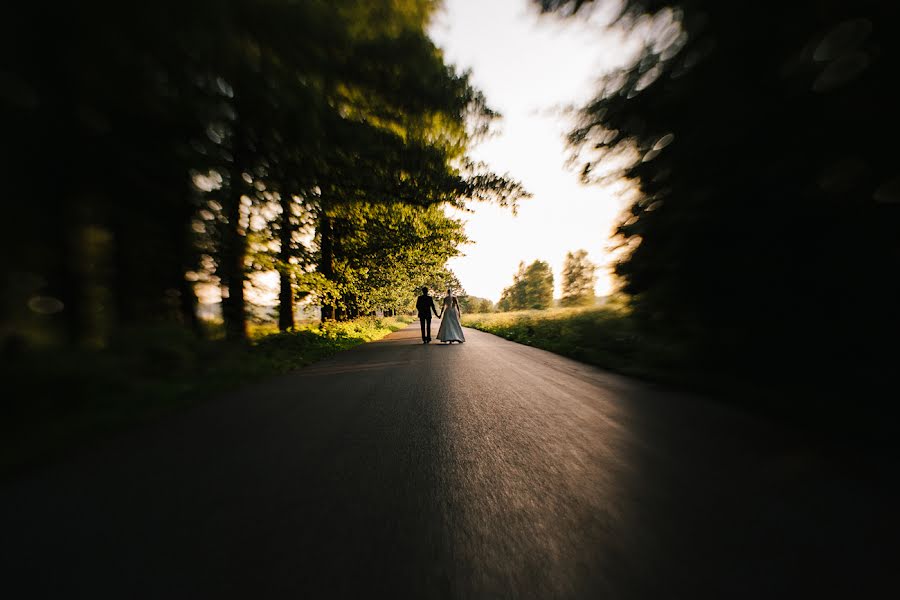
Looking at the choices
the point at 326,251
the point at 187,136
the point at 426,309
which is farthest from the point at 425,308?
the point at 187,136

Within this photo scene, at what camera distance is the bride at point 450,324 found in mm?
11188

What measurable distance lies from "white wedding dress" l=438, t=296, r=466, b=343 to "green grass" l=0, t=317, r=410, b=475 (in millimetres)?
6455

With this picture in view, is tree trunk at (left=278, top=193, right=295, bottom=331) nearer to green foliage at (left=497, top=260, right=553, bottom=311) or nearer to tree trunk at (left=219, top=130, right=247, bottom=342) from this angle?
tree trunk at (left=219, top=130, right=247, bottom=342)

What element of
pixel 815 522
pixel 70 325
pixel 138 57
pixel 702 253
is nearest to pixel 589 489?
pixel 815 522

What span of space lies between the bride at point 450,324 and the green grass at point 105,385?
6.45 meters

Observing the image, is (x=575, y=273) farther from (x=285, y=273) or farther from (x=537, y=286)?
(x=285, y=273)

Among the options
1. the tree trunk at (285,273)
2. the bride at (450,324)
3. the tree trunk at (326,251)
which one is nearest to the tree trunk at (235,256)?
the tree trunk at (285,273)

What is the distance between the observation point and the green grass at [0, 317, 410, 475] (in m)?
2.60

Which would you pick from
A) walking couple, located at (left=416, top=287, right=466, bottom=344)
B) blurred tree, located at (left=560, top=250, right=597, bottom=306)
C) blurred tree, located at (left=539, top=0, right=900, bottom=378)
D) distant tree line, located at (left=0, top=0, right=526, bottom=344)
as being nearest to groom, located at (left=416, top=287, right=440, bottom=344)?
walking couple, located at (left=416, top=287, right=466, bottom=344)

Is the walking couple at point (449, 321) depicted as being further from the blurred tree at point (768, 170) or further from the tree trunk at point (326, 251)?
the blurred tree at point (768, 170)

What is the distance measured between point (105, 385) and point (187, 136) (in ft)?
10.6

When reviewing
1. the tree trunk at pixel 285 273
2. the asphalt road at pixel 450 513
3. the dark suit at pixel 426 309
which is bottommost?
the asphalt road at pixel 450 513

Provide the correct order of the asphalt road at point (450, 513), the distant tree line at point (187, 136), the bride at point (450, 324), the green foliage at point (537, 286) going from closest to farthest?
the asphalt road at point (450, 513), the distant tree line at point (187, 136), the bride at point (450, 324), the green foliage at point (537, 286)

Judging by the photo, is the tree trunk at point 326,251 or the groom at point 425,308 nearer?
the groom at point 425,308
